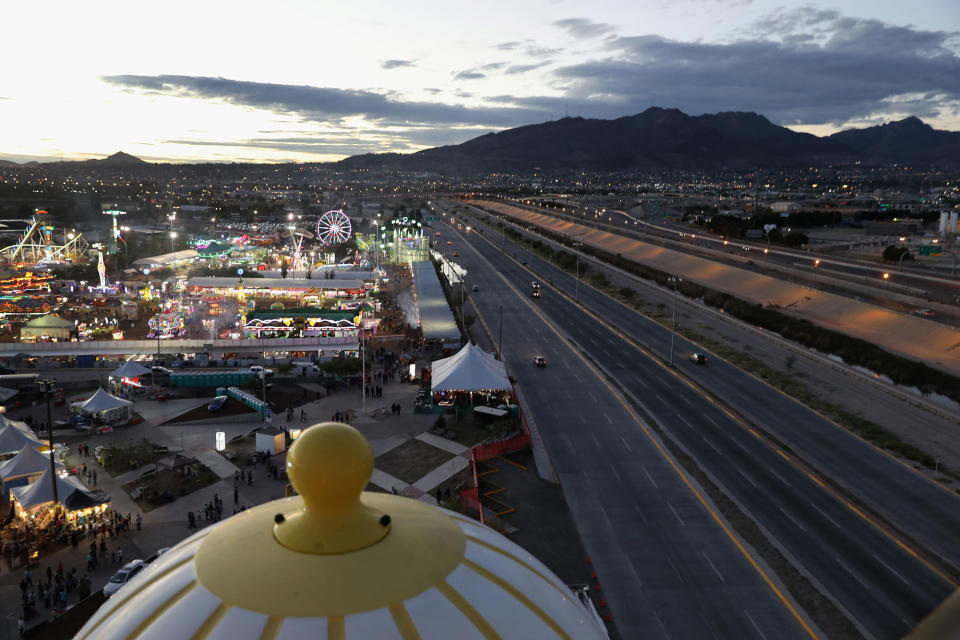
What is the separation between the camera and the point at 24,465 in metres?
27.0

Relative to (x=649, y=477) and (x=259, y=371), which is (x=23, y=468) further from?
(x=649, y=477)

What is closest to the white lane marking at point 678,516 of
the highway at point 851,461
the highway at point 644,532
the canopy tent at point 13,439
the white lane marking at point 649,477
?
the highway at point 644,532

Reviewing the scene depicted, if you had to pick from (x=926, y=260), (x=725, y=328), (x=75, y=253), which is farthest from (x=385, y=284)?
(x=926, y=260)

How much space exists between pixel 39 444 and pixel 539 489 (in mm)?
22674

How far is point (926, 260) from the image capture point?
272 ft

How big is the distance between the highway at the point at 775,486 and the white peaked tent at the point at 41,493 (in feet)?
66.8

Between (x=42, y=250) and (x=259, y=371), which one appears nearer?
(x=259, y=371)

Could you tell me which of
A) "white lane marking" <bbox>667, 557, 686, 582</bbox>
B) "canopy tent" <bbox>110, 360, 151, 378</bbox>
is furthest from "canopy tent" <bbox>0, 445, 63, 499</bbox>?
"white lane marking" <bbox>667, 557, 686, 582</bbox>

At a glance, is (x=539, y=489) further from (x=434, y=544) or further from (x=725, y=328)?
(x=725, y=328)

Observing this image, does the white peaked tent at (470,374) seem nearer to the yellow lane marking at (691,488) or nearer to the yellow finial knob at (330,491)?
the yellow lane marking at (691,488)

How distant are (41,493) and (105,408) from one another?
10814 millimetres

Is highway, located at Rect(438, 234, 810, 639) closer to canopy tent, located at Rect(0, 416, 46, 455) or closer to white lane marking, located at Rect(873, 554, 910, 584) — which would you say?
white lane marking, located at Rect(873, 554, 910, 584)

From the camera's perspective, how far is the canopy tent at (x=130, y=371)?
132ft

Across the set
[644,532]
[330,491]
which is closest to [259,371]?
[644,532]
